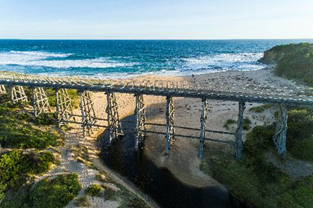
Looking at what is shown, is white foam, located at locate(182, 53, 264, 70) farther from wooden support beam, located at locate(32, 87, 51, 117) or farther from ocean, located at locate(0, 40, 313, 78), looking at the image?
wooden support beam, located at locate(32, 87, 51, 117)

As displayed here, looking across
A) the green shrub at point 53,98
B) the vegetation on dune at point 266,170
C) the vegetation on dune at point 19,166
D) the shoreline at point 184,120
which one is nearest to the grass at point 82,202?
the shoreline at point 184,120

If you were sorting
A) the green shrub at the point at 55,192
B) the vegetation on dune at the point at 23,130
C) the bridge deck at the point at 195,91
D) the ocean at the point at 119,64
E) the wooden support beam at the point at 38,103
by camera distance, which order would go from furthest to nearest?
the ocean at the point at 119,64
the wooden support beam at the point at 38,103
the vegetation on dune at the point at 23,130
the bridge deck at the point at 195,91
the green shrub at the point at 55,192

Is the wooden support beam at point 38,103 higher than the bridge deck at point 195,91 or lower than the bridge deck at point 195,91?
lower

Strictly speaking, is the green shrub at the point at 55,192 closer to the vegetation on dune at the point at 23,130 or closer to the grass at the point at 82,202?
the grass at the point at 82,202

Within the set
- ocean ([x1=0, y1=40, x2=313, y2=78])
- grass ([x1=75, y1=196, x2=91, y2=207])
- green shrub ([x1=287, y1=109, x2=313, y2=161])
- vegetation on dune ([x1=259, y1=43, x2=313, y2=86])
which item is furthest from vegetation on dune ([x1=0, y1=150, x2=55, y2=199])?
ocean ([x1=0, y1=40, x2=313, y2=78])

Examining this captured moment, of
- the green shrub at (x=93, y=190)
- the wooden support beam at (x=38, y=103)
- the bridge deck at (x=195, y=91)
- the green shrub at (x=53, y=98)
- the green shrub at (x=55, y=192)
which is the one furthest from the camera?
the green shrub at (x=53, y=98)

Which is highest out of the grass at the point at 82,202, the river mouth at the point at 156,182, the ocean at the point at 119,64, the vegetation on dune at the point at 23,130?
the ocean at the point at 119,64

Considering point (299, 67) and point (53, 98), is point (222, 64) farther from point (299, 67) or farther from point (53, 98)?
point (53, 98)
